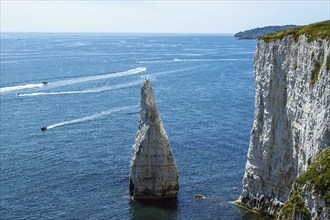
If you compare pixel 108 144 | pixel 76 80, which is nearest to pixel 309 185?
pixel 108 144

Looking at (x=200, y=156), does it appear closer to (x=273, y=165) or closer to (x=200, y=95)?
(x=273, y=165)

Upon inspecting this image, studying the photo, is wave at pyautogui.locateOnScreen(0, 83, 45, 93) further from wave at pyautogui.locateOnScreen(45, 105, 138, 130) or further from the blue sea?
wave at pyautogui.locateOnScreen(45, 105, 138, 130)

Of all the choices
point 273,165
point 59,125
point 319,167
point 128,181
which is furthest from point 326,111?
point 59,125

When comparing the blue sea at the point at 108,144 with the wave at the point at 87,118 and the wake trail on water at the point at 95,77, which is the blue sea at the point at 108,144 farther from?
the wake trail on water at the point at 95,77

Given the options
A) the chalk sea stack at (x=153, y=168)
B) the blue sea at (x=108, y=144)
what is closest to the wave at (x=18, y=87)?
the blue sea at (x=108, y=144)

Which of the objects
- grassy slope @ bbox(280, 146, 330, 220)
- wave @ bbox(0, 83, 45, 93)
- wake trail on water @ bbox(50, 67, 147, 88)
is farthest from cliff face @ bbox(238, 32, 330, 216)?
wake trail on water @ bbox(50, 67, 147, 88)

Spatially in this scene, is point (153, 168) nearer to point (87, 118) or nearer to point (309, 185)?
point (309, 185)
